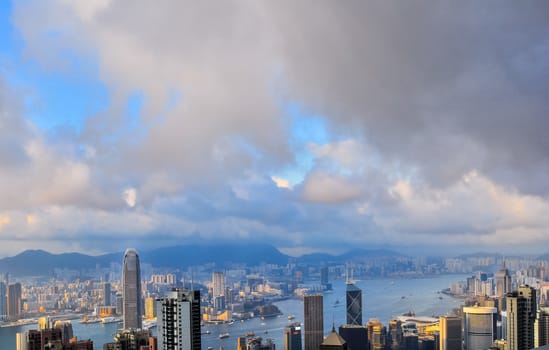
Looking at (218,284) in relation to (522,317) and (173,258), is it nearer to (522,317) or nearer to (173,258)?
(173,258)

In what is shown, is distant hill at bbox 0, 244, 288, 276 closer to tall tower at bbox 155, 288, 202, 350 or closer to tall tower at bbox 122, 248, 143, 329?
tall tower at bbox 122, 248, 143, 329

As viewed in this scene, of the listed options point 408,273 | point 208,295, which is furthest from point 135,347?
point 408,273

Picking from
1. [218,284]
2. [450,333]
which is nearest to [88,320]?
[218,284]

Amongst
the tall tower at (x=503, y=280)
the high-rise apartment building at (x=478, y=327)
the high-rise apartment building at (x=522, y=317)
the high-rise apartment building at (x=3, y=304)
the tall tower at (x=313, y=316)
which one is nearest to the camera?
the high-rise apartment building at (x=522, y=317)

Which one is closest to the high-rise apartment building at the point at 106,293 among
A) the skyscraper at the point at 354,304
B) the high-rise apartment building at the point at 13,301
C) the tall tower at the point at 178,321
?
the high-rise apartment building at the point at 13,301

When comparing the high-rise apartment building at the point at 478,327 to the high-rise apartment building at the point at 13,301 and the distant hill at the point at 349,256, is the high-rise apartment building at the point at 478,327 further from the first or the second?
the high-rise apartment building at the point at 13,301

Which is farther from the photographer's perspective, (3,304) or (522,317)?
(3,304)
